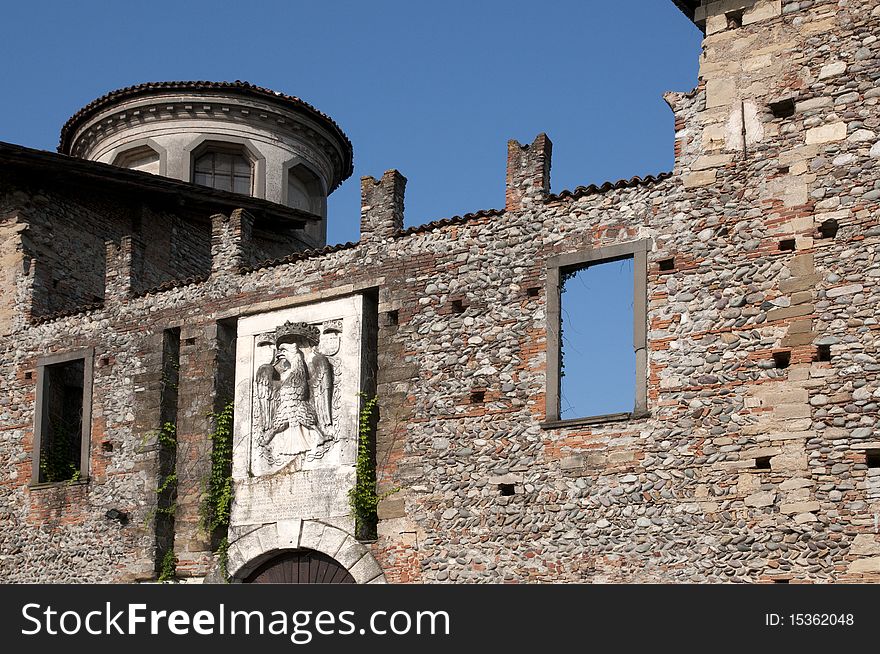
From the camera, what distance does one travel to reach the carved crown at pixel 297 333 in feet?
59.0

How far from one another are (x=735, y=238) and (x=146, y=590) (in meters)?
8.09

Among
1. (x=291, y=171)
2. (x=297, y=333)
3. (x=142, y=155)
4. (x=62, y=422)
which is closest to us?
(x=297, y=333)

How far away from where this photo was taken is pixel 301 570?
17.5 metres

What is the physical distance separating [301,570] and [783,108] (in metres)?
8.01

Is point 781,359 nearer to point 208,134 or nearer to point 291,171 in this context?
point 291,171

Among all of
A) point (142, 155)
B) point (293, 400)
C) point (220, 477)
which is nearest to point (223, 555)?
point (220, 477)

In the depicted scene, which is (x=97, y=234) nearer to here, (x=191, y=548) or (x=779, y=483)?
(x=191, y=548)

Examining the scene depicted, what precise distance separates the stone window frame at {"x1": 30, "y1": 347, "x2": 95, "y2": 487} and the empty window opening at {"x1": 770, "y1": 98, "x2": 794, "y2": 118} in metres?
10.2

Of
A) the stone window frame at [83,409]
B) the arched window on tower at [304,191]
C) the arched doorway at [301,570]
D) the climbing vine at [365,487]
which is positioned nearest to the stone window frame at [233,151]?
the arched window on tower at [304,191]

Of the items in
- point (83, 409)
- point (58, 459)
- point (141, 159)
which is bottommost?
point (58, 459)

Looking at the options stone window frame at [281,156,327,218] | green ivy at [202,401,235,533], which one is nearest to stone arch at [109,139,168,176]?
stone window frame at [281,156,327,218]

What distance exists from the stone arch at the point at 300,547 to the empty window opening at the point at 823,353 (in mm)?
5680

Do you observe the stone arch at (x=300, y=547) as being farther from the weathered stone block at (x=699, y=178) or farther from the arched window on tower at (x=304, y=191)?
the arched window on tower at (x=304, y=191)

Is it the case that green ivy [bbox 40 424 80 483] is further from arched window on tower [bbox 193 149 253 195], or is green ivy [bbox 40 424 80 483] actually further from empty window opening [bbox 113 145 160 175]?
arched window on tower [bbox 193 149 253 195]
